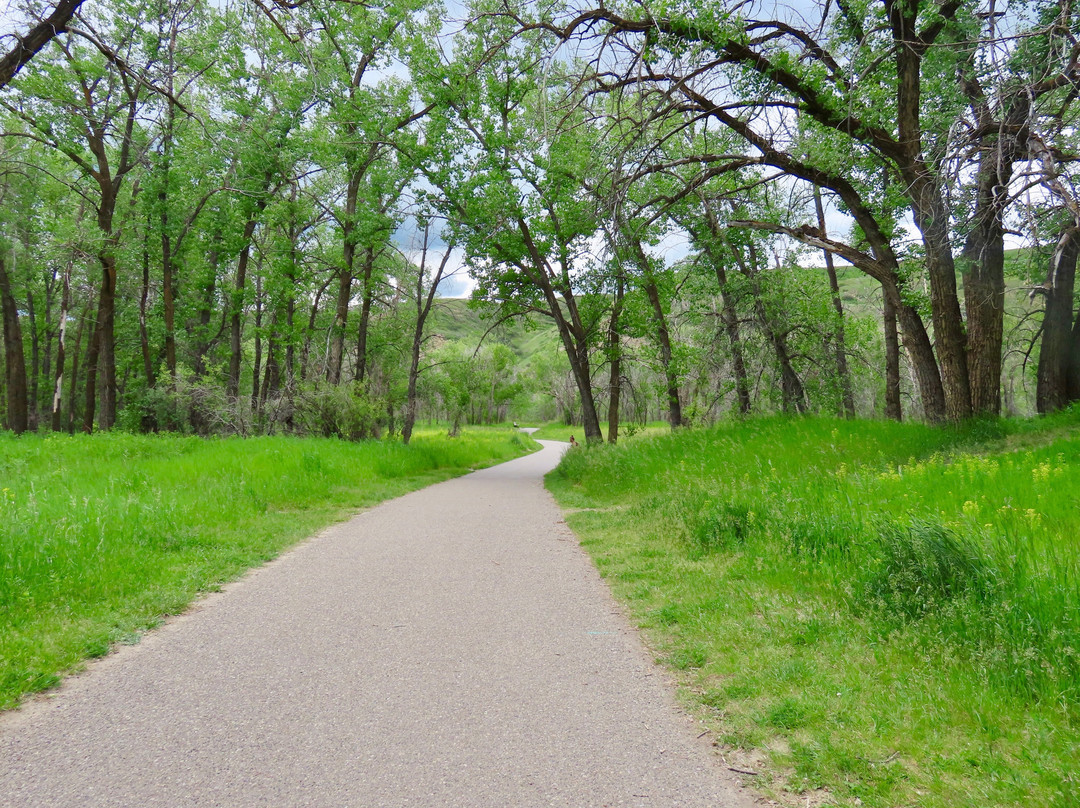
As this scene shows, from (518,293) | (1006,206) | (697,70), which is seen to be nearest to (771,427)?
(1006,206)

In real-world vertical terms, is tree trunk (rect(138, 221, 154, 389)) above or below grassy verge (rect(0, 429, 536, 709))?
above

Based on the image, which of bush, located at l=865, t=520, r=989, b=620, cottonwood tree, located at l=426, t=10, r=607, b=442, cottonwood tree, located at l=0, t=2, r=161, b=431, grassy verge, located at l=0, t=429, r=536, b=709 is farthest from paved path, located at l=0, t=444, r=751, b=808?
cottonwood tree, located at l=0, t=2, r=161, b=431

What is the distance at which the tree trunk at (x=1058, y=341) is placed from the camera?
9.79 metres

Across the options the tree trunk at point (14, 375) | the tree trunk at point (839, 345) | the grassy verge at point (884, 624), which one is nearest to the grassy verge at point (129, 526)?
the grassy verge at point (884, 624)

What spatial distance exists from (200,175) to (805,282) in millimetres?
22012

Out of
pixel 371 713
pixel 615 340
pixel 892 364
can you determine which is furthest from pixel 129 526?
pixel 892 364

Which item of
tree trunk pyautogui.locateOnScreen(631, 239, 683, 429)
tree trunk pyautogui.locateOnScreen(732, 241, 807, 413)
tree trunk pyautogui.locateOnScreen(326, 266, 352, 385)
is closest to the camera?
tree trunk pyautogui.locateOnScreen(732, 241, 807, 413)

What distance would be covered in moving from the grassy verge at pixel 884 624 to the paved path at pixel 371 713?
0.45 meters

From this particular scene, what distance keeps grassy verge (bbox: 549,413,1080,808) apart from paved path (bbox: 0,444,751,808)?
453 millimetres

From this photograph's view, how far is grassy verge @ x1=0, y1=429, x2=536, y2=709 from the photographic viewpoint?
13.0 feet

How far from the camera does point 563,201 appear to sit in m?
17.6

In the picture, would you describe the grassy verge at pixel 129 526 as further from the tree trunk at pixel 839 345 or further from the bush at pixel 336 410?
the tree trunk at pixel 839 345

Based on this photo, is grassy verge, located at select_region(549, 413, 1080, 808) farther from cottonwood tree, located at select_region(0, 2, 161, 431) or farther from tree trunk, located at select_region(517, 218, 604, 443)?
cottonwood tree, located at select_region(0, 2, 161, 431)

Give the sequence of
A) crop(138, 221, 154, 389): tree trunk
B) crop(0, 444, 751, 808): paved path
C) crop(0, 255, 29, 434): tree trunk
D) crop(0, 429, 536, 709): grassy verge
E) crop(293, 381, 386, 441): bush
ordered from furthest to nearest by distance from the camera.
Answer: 1. crop(138, 221, 154, 389): tree trunk
2. crop(0, 255, 29, 434): tree trunk
3. crop(293, 381, 386, 441): bush
4. crop(0, 429, 536, 709): grassy verge
5. crop(0, 444, 751, 808): paved path
